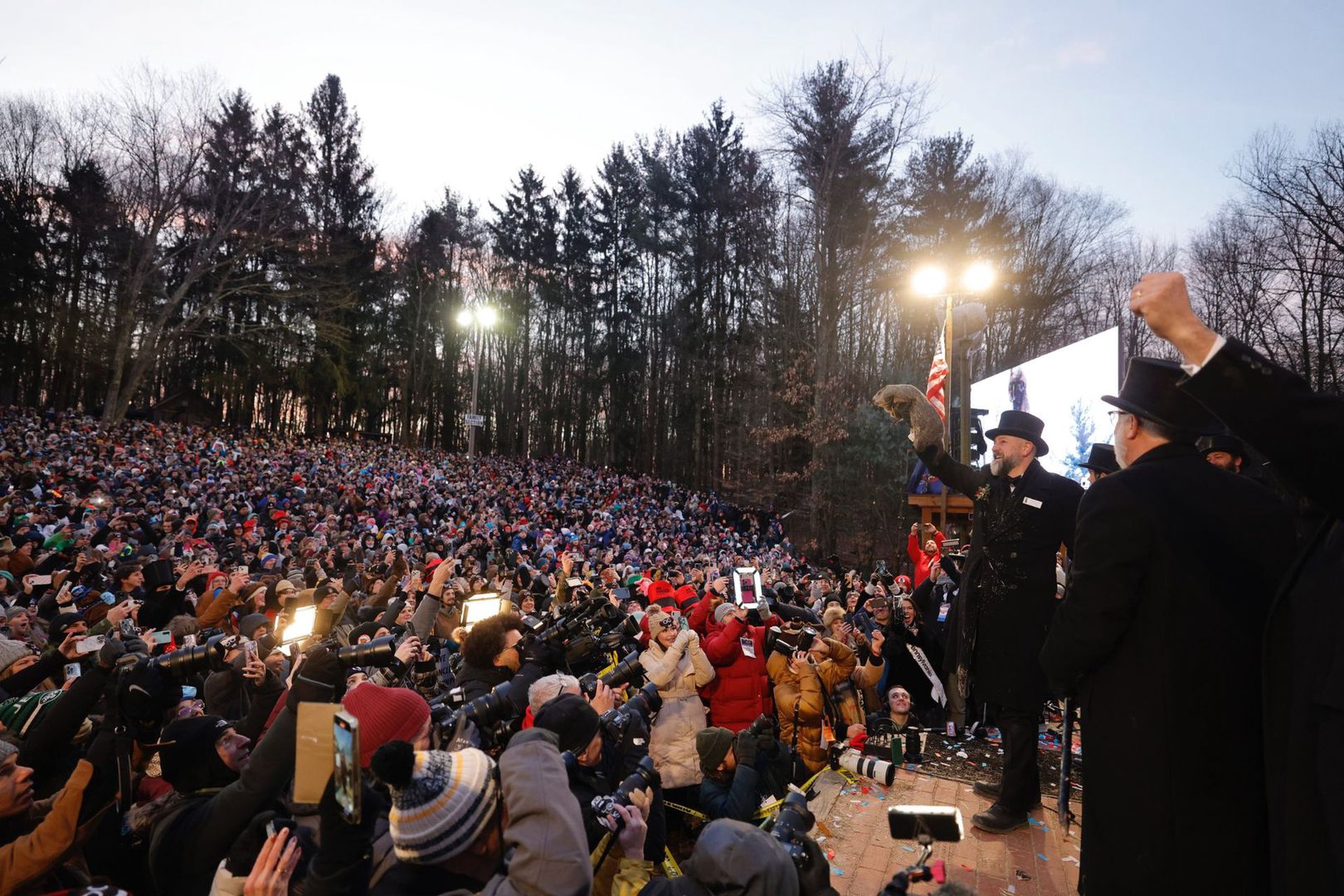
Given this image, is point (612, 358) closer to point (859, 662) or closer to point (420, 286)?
point (420, 286)

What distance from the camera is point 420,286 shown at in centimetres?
4494

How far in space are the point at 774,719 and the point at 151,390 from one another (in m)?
48.4

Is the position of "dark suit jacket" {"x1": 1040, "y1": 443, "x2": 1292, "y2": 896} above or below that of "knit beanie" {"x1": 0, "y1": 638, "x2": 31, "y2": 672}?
above

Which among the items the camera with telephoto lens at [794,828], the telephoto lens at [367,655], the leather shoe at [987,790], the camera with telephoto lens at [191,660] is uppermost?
the telephoto lens at [367,655]

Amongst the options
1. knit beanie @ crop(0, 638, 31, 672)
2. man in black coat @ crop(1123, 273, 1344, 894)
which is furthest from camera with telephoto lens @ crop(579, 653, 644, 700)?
knit beanie @ crop(0, 638, 31, 672)

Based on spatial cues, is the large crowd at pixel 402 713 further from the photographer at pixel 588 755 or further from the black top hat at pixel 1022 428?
the black top hat at pixel 1022 428

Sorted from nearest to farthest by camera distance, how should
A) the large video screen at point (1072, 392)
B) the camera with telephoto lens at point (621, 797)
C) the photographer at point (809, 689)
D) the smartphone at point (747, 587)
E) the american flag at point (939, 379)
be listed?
the camera with telephoto lens at point (621, 797), the photographer at point (809, 689), the smartphone at point (747, 587), the american flag at point (939, 379), the large video screen at point (1072, 392)

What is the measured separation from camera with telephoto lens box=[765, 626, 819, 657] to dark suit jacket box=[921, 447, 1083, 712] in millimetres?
1783

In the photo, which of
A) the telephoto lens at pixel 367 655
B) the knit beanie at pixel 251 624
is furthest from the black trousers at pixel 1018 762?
the knit beanie at pixel 251 624

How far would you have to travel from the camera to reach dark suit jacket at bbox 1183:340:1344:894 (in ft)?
4.07

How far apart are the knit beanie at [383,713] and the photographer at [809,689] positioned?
3205 mm

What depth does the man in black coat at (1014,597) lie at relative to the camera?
334cm

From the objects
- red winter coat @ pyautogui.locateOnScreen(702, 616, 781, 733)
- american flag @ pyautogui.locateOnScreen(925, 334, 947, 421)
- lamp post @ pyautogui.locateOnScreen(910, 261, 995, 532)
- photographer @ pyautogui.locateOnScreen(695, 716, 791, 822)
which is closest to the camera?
photographer @ pyautogui.locateOnScreen(695, 716, 791, 822)

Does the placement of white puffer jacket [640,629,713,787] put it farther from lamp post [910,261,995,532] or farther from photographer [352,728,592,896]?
lamp post [910,261,995,532]
